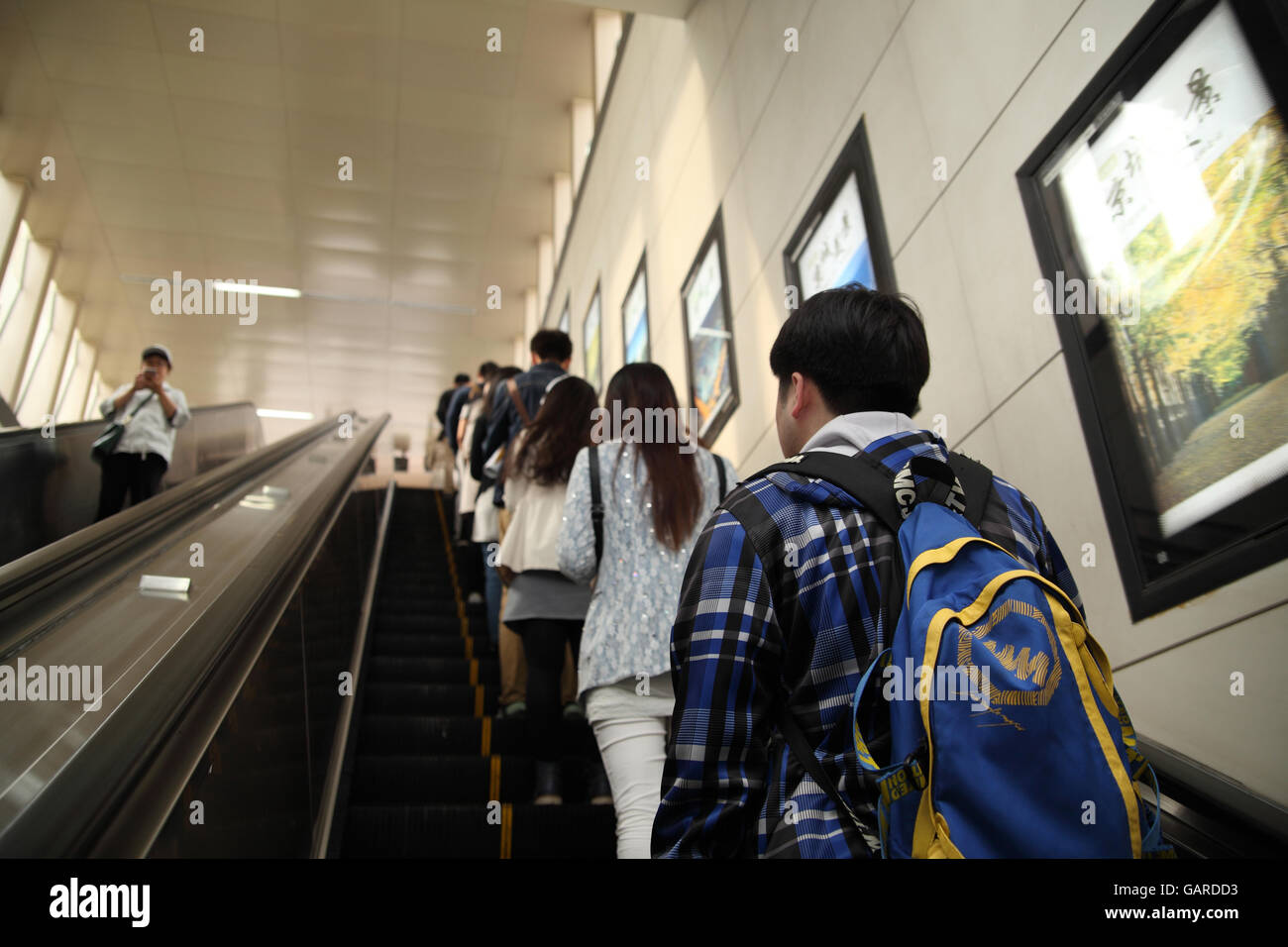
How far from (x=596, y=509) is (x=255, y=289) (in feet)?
40.0

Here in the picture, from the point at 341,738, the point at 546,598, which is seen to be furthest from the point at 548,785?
the point at 341,738

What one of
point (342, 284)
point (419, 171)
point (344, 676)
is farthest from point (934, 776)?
point (342, 284)

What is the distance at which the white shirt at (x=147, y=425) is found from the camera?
6125mm

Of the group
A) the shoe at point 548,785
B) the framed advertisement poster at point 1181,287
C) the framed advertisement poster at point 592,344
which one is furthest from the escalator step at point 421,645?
the framed advertisement poster at point 592,344

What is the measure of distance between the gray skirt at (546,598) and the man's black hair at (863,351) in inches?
68.9

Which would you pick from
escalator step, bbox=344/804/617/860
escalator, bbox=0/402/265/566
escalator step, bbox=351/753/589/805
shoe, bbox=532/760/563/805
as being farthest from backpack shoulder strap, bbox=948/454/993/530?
escalator, bbox=0/402/265/566

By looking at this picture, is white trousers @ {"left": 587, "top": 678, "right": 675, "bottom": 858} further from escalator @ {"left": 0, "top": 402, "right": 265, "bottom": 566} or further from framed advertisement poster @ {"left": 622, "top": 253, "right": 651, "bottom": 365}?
framed advertisement poster @ {"left": 622, "top": 253, "right": 651, "bottom": 365}

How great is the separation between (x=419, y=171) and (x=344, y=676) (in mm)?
8475

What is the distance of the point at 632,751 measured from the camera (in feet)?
7.39

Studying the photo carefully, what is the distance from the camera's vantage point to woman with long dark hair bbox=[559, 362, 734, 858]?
7.41 feet

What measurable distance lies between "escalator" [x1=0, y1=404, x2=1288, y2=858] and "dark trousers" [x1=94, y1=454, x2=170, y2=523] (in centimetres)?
162
